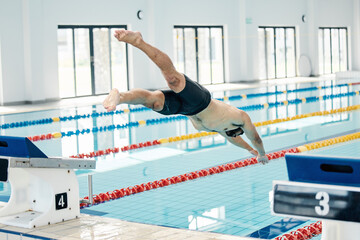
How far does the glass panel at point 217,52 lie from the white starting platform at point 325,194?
20.3 meters

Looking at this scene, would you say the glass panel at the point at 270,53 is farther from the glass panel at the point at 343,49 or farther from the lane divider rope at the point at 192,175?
the lane divider rope at the point at 192,175

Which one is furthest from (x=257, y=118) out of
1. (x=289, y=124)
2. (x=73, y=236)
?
(x=73, y=236)

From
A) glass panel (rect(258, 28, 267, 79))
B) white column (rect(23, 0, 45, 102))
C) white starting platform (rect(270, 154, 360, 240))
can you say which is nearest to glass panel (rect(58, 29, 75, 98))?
white column (rect(23, 0, 45, 102))

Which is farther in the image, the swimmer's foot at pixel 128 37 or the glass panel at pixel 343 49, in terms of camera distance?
the glass panel at pixel 343 49

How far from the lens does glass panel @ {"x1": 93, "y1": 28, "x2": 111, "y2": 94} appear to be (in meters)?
20.0

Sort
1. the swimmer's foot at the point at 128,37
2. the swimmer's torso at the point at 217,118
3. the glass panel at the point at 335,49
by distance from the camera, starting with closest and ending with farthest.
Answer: the swimmer's foot at the point at 128,37, the swimmer's torso at the point at 217,118, the glass panel at the point at 335,49

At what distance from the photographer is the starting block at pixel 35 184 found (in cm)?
486

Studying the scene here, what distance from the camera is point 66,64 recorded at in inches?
1315

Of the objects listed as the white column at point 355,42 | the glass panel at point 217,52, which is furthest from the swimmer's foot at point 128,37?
the white column at point 355,42

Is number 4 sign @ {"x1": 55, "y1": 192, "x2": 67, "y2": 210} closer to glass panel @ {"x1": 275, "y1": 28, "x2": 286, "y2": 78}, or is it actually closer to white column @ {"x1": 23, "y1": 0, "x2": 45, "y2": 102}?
white column @ {"x1": 23, "y1": 0, "x2": 45, "y2": 102}

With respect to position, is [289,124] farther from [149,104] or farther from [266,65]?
[266,65]

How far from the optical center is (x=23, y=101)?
1739 cm

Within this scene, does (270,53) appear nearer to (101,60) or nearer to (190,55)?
(190,55)

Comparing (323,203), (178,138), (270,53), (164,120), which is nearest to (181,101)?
(323,203)
